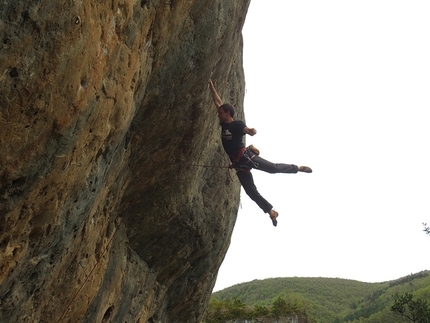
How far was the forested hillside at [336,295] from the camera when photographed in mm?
49812

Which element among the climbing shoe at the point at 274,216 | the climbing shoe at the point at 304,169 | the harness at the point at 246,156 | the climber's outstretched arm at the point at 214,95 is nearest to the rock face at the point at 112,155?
the climber's outstretched arm at the point at 214,95

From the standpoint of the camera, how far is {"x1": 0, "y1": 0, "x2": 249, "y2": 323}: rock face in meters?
3.70

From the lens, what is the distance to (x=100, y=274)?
686cm

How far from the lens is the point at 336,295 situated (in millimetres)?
67125

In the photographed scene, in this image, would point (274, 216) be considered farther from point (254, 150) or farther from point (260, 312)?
point (260, 312)

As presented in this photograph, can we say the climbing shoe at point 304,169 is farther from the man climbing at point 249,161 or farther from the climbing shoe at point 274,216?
the climbing shoe at point 274,216

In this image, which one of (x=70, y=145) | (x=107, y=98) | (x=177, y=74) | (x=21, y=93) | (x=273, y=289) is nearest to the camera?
(x=21, y=93)

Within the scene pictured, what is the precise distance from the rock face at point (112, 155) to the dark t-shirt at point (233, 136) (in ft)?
1.47

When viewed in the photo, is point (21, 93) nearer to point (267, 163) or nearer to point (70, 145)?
point (70, 145)

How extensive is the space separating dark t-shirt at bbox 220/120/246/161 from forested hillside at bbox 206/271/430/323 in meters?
41.2

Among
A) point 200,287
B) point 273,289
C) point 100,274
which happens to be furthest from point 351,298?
point 100,274

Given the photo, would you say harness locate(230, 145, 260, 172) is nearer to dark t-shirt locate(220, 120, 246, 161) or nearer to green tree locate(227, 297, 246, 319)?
dark t-shirt locate(220, 120, 246, 161)

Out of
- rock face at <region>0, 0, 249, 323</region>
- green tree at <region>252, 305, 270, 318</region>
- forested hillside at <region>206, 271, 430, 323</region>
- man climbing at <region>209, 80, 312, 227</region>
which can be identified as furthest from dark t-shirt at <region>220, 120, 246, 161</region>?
forested hillside at <region>206, 271, 430, 323</region>

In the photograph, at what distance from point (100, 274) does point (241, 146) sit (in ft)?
12.0
